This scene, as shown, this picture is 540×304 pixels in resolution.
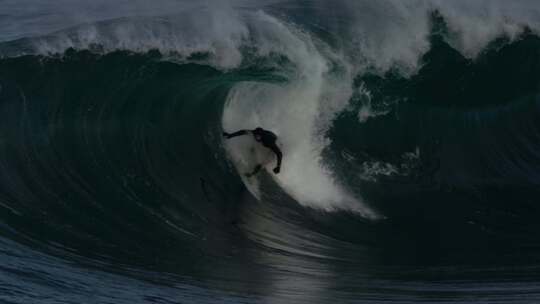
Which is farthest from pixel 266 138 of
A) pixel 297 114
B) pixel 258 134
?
pixel 297 114

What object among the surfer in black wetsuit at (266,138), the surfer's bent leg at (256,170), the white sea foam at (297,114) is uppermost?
→ the white sea foam at (297,114)

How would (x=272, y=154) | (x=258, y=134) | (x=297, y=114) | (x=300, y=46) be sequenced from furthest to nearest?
(x=300, y=46)
(x=297, y=114)
(x=272, y=154)
(x=258, y=134)

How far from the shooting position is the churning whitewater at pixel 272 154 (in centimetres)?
1055

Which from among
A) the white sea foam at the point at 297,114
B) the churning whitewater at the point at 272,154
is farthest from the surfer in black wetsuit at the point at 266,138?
the white sea foam at the point at 297,114

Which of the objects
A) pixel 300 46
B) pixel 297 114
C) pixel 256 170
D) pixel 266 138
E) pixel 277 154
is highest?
pixel 300 46

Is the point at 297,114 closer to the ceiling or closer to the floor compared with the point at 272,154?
closer to the ceiling

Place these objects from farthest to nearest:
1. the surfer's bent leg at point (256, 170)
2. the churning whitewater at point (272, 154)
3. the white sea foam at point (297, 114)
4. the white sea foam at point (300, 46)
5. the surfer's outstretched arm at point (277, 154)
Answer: the white sea foam at point (300, 46), the white sea foam at point (297, 114), the surfer's bent leg at point (256, 170), the surfer's outstretched arm at point (277, 154), the churning whitewater at point (272, 154)

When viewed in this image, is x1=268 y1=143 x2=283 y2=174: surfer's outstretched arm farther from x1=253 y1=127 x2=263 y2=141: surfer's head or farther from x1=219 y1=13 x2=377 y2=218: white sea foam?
x1=219 y1=13 x2=377 y2=218: white sea foam

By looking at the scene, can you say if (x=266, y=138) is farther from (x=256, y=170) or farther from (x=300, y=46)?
(x=300, y=46)

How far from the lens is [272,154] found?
560 inches

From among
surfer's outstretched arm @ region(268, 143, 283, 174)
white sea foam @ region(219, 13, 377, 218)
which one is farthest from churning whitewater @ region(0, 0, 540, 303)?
surfer's outstretched arm @ region(268, 143, 283, 174)

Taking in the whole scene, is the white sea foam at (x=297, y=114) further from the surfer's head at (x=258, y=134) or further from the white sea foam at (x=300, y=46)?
the surfer's head at (x=258, y=134)

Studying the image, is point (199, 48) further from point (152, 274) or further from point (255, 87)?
point (152, 274)

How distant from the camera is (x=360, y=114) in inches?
647
